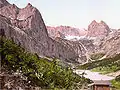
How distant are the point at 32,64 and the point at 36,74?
3.99 feet

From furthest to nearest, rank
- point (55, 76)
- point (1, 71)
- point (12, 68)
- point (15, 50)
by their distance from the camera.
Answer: point (55, 76) → point (15, 50) → point (12, 68) → point (1, 71)

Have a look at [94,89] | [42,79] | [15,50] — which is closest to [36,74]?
[42,79]

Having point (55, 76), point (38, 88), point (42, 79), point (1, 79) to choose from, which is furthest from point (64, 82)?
point (1, 79)

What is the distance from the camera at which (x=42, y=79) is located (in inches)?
900

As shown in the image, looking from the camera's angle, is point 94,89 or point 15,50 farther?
point 15,50

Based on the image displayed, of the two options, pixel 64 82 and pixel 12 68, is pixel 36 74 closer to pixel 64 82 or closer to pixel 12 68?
pixel 12 68

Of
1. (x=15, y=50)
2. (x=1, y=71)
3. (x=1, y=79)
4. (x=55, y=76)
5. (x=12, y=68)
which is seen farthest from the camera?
(x=55, y=76)

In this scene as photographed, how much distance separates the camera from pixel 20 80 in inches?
791

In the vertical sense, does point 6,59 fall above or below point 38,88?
above

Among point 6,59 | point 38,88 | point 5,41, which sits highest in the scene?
point 5,41

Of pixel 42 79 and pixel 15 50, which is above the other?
pixel 15 50

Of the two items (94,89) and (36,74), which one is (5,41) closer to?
(36,74)

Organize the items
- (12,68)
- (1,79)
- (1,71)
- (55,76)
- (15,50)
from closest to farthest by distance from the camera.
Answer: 1. (1,79)
2. (1,71)
3. (12,68)
4. (15,50)
5. (55,76)

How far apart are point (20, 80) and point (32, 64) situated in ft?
11.2
